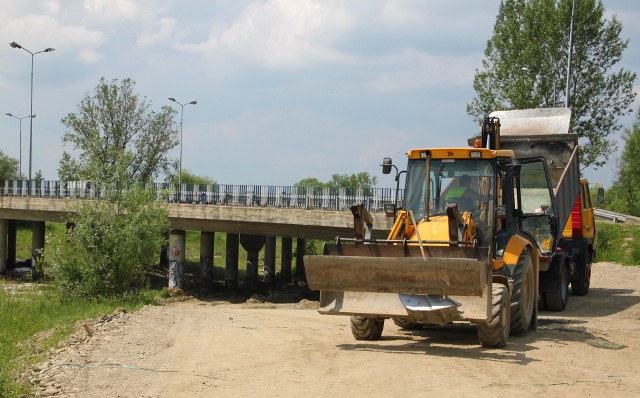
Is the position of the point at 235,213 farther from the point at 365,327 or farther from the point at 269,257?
the point at 365,327

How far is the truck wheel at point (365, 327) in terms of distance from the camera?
13.4 meters

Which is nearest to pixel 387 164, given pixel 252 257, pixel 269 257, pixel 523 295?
pixel 523 295

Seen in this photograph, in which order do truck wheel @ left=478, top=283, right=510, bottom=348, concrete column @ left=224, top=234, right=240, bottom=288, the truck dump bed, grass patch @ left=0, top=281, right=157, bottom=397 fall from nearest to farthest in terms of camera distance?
grass patch @ left=0, top=281, right=157, bottom=397 → truck wheel @ left=478, top=283, right=510, bottom=348 → the truck dump bed → concrete column @ left=224, top=234, right=240, bottom=288

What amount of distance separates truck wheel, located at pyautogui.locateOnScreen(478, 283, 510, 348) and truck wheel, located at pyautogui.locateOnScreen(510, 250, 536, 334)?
0.71 metres

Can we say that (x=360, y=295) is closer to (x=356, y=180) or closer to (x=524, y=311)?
(x=524, y=311)

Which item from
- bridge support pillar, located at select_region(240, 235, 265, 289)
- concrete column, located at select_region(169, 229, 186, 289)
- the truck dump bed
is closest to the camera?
the truck dump bed

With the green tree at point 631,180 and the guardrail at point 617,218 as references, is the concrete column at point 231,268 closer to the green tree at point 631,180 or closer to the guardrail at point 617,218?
the guardrail at point 617,218

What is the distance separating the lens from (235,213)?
3844cm

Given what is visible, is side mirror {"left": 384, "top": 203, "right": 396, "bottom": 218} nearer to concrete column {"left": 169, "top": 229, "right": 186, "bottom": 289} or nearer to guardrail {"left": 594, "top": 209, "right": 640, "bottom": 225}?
concrete column {"left": 169, "top": 229, "right": 186, "bottom": 289}

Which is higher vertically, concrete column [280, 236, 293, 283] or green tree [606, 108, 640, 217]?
green tree [606, 108, 640, 217]

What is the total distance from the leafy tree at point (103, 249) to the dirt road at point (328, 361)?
22.4 ft

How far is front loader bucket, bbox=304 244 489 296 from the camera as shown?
1177 centimetres

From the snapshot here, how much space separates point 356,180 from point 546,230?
326 feet

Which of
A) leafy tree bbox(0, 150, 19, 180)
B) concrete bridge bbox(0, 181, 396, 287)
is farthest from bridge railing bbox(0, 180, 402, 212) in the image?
leafy tree bbox(0, 150, 19, 180)
